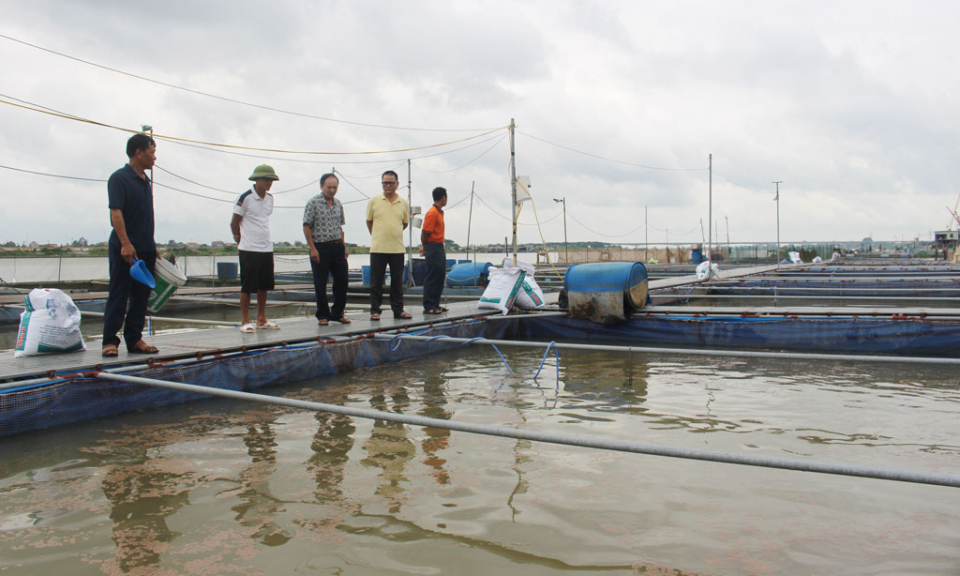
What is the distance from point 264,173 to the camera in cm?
577

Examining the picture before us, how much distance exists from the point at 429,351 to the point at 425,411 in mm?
2684

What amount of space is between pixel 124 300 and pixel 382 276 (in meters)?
3.02

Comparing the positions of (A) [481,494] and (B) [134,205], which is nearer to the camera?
(A) [481,494]

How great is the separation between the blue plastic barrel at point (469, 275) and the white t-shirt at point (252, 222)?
10.4 meters

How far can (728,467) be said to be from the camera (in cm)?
327

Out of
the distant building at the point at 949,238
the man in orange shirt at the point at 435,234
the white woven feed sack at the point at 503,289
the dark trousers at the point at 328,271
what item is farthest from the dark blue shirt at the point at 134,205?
the distant building at the point at 949,238

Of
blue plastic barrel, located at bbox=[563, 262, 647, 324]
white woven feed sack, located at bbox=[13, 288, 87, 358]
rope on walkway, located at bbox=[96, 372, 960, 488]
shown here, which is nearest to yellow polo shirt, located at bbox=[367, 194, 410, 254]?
blue plastic barrel, located at bbox=[563, 262, 647, 324]

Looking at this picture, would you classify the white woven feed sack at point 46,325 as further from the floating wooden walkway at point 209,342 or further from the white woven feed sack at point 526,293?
the white woven feed sack at point 526,293

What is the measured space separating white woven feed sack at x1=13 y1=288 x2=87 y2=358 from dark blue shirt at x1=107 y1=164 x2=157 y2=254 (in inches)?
31.8

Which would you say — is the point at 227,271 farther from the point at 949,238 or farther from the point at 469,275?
the point at 949,238

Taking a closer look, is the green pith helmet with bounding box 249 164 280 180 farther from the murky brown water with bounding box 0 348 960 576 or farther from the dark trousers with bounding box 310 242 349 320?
the murky brown water with bounding box 0 348 960 576

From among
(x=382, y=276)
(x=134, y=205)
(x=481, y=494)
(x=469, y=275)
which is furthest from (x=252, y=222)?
(x=469, y=275)

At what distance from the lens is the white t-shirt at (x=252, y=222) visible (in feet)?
18.8

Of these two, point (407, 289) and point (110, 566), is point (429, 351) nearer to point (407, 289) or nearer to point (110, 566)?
point (110, 566)
